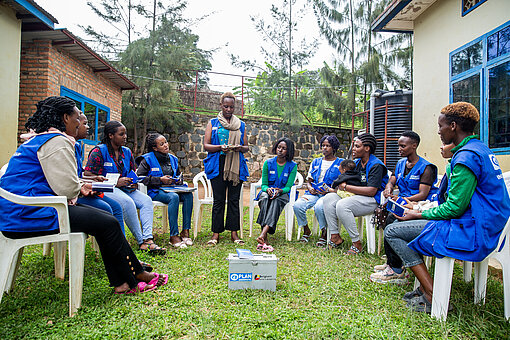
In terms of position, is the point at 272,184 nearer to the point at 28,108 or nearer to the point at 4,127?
the point at 4,127

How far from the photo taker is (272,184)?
4.73m

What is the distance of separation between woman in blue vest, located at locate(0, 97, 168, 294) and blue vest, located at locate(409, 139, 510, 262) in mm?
2199

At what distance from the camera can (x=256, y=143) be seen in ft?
41.0

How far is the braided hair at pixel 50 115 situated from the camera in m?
2.36

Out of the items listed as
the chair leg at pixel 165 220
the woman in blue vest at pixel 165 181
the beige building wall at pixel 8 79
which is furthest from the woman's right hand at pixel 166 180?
the beige building wall at pixel 8 79

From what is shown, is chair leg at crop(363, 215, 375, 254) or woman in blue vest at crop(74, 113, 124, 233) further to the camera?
chair leg at crop(363, 215, 375, 254)

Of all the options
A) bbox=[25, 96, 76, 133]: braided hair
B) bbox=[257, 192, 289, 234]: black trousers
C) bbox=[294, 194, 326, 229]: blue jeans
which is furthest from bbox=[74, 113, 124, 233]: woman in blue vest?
bbox=[294, 194, 326, 229]: blue jeans

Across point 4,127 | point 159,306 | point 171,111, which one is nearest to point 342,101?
point 171,111

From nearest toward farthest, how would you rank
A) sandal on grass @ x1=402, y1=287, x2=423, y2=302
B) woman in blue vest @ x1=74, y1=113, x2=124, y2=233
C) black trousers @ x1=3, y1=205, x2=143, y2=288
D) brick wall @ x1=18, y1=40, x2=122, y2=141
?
black trousers @ x1=3, y1=205, x2=143, y2=288
sandal on grass @ x1=402, y1=287, x2=423, y2=302
woman in blue vest @ x1=74, y1=113, x2=124, y2=233
brick wall @ x1=18, y1=40, x2=122, y2=141

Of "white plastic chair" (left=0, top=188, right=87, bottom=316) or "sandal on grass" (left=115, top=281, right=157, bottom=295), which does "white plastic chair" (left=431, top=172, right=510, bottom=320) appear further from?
"white plastic chair" (left=0, top=188, right=87, bottom=316)

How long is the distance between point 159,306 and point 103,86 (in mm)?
8212

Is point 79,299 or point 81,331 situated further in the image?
point 79,299

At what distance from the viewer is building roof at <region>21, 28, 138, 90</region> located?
626 cm

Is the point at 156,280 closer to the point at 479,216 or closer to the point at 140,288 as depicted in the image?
the point at 140,288
